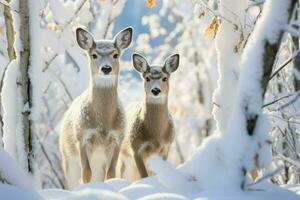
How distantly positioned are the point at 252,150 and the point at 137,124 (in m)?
4.51

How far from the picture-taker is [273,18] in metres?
4.23

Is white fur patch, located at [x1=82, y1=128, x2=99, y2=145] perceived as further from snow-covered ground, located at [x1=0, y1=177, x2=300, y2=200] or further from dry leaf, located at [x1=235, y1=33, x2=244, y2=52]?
snow-covered ground, located at [x1=0, y1=177, x2=300, y2=200]

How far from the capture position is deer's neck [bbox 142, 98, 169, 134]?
870 cm

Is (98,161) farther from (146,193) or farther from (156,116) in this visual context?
(146,193)

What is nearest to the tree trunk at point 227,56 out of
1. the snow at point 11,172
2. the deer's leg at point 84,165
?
the snow at point 11,172

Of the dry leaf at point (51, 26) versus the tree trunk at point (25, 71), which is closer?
the tree trunk at point (25, 71)

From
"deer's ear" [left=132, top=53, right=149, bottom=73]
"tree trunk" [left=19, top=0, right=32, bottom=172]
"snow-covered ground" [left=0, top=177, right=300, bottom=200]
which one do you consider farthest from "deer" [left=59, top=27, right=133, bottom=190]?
"snow-covered ground" [left=0, top=177, right=300, bottom=200]

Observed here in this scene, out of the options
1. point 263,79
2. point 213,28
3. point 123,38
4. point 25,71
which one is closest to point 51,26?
point 123,38

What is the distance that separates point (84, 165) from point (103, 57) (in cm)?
133

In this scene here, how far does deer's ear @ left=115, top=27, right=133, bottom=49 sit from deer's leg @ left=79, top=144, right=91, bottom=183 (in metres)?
1.44

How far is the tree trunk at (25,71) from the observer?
6.12 m

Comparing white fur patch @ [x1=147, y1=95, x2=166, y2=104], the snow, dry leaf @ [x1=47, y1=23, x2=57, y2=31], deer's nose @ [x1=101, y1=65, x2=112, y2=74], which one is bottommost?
the snow

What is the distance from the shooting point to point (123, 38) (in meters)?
8.87

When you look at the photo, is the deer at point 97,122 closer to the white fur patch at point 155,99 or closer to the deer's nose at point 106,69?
the deer's nose at point 106,69
